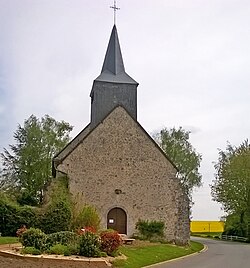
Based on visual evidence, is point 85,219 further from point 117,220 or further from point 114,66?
point 114,66

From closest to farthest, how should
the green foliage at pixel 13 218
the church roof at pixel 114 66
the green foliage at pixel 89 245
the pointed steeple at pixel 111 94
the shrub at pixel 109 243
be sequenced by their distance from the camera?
the green foliage at pixel 89 245 < the shrub at pixel 109 243 < the green foliage at pixel 13 218 < the pointed steeple at pixel 111 94 < the church roof at pixel 114 66

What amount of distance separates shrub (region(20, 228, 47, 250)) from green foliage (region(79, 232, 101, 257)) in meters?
1.41

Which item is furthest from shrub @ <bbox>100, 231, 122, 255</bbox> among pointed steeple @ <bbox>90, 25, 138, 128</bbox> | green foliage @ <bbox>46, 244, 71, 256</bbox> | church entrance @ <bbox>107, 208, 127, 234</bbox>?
pointed steeple @ <bbox>90, 25, 138, 128</bbox>

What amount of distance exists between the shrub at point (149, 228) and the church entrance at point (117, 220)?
3.10ft

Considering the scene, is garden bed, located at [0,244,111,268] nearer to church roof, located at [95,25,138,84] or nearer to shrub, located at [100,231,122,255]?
shrub, located at [100,231,122,255]

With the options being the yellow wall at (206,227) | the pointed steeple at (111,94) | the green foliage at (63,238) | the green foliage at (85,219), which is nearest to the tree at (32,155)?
the pointed steeple at (111,94)

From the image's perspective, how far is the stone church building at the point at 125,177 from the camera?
1266 inches

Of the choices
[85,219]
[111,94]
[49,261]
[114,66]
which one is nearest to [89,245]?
[49,261]

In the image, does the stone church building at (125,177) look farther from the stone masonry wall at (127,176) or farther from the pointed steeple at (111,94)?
the pointed steeple at (111,94)

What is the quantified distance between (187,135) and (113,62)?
2021cm

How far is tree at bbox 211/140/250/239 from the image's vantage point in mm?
47688

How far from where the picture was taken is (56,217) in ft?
90.9

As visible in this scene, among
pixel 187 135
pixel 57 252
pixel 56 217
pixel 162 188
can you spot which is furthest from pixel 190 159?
pixel 57 252

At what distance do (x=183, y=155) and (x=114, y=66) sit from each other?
61.3ft
